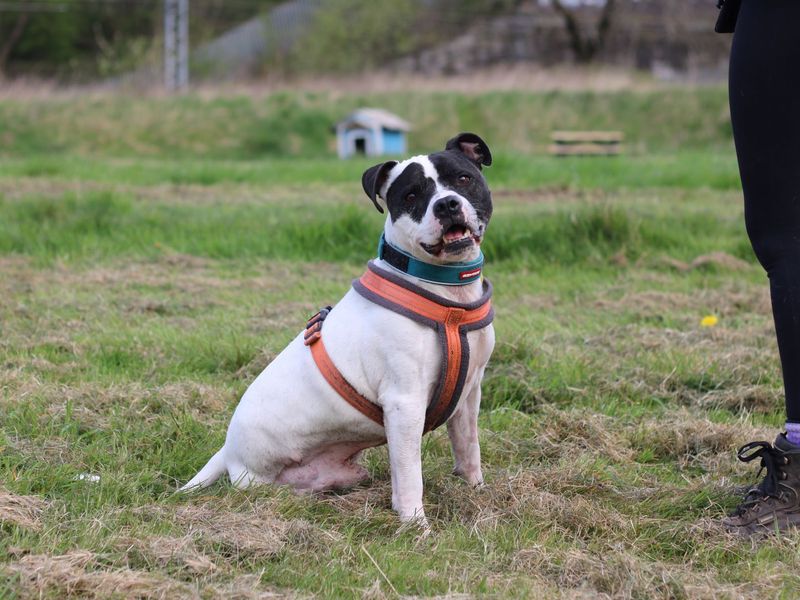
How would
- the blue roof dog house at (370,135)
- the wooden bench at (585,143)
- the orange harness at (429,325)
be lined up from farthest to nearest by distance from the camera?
the wooden bench at (585,143) → the blue roof dog house at (370,135) → the orange harness at (429,325)

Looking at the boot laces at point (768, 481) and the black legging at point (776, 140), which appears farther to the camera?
the boot laces at point (768, 481)

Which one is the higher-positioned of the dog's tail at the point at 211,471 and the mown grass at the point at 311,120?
the dog's tail at the point at 211,471

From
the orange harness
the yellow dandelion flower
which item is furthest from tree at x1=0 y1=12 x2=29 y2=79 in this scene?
the orange harness

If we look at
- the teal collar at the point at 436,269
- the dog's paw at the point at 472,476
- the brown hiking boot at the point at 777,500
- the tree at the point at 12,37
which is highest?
the teal collar at the point at 436,269

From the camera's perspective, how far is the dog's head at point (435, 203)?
9.45ft

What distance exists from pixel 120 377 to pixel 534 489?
2013mm

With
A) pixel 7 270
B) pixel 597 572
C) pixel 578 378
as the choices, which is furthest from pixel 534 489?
pixel 7 270

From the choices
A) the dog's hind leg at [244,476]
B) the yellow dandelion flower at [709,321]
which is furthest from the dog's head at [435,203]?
the yellow dandelion flower at [709,321]

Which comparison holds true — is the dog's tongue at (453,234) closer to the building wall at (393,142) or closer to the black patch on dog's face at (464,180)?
the black patch on dog's face at (464,180)

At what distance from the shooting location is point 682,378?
4277 millimetres

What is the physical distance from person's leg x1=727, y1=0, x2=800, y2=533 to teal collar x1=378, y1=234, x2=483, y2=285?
829 millimetres

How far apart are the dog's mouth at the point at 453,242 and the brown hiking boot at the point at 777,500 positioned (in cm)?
105

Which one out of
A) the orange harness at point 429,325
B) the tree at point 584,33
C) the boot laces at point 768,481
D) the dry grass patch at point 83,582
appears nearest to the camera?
the dry grass patch at point 83,582

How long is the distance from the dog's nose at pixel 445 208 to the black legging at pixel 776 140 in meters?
0.83
